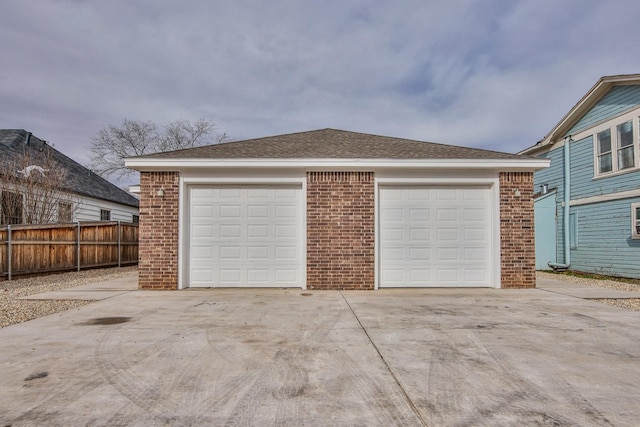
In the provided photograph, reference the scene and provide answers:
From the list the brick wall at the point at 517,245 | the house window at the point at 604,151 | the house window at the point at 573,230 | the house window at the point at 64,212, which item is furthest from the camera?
the house window at the point at 64,212

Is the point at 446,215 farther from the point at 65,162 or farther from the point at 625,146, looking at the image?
the point at 65,162

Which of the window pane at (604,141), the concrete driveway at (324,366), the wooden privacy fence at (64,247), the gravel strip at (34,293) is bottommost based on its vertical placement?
the gravel strip at (34,293)

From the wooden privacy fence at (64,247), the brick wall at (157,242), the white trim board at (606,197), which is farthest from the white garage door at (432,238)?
the wooden privacy fence at (64,247)

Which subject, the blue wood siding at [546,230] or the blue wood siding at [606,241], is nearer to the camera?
the blue wood siding at [606,241]

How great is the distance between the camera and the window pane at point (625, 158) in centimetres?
999

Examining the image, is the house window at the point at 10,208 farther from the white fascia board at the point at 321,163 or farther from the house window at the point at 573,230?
the house window at the point at 573,230

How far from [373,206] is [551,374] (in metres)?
5.10

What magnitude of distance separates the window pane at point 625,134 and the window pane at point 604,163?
0.56 metres

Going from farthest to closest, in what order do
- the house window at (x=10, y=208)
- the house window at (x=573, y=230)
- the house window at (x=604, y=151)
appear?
the house window at (x=573, y=230)
the house window at (x=10, y=208)
the house window at (x=604, y=151)

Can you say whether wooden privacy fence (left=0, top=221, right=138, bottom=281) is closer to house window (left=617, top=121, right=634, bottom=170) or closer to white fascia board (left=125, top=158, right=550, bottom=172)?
white fascia board (left=125, top=158, right=550, bottom=172)

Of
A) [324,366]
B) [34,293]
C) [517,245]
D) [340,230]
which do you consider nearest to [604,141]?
[517,245]

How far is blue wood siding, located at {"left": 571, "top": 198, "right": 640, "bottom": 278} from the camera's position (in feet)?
33.0

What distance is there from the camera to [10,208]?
451 inches

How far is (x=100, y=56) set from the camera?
1202 cm
